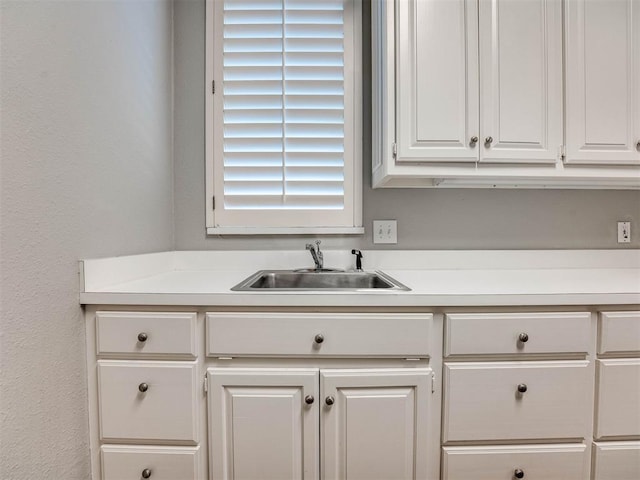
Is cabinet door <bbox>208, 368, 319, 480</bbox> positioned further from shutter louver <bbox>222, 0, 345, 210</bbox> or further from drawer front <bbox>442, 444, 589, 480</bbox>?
shutter louver <bbox>222, 0, 345, 210</bbox>

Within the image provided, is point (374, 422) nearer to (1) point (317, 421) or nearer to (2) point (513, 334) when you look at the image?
(1) point (317, 421)

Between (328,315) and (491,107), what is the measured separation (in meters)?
1.08

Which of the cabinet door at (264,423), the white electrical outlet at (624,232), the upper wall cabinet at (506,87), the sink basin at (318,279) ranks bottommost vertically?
the cabinet door at (264,423)

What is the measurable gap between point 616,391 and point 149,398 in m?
1.53

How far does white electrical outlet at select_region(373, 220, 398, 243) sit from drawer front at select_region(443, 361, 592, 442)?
74 cm

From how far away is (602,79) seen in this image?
1.31 meters

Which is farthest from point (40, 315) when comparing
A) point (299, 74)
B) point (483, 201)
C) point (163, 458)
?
point (483, 201)

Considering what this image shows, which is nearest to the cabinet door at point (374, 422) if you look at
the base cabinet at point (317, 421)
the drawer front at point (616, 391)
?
the base cabinet at point (317, 421)

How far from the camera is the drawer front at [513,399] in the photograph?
39.9 inches

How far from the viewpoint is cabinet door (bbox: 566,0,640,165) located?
1297mm

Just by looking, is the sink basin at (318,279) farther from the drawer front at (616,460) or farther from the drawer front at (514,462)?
the drawer front at (616,460)

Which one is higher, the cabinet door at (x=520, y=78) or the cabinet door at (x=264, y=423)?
the cabinet door at (x=520, y=78)

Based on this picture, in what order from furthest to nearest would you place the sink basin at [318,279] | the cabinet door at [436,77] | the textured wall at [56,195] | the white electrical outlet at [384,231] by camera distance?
the white electrical outlet at [384,231], the sink basin at [318,279], the cabinet door at [436,77], the textured wall at [56,195]

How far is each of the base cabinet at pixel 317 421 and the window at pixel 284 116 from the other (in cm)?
79
